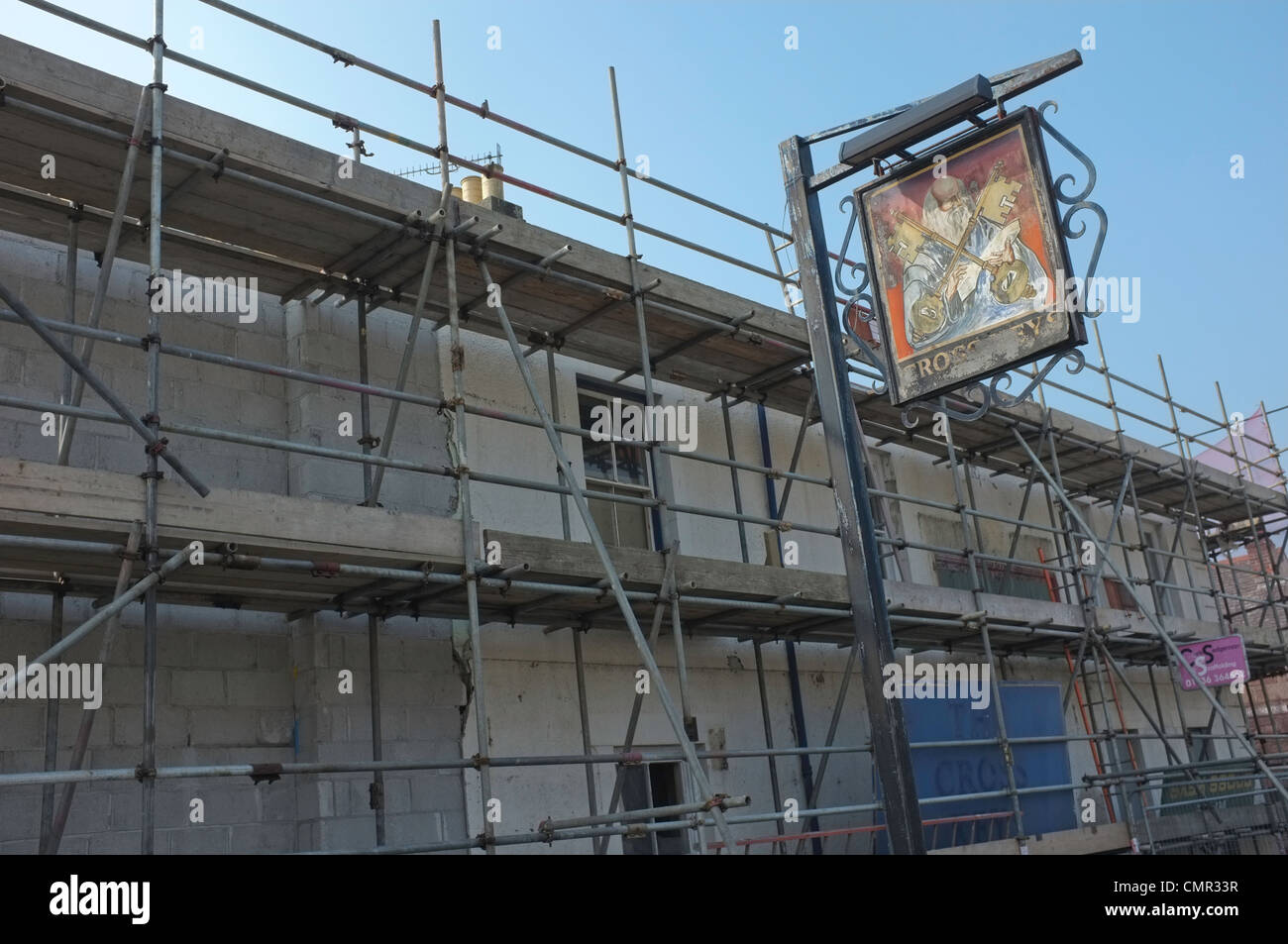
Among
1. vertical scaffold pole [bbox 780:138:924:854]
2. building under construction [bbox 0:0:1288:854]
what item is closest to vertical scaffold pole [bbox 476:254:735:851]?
building under construction [bbox 0:0:1288:854]

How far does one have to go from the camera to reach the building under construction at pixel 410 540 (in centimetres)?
705

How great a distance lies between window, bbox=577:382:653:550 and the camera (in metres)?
11.1

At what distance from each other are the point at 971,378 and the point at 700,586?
3.06 m

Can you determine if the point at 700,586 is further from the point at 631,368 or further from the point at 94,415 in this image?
the point at 94,415

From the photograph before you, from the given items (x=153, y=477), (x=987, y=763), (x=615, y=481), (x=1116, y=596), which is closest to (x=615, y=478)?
(x=615, y=481)

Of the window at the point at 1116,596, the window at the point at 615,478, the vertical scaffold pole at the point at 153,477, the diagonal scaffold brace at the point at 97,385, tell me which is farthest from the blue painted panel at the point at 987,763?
the diagonal scaffold brace at the point at 97,385

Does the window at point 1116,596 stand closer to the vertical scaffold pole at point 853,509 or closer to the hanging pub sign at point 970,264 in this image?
the hanging pub sign at point 970,264

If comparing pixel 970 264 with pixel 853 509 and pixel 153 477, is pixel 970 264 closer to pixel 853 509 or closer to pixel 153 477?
pixel 853 509

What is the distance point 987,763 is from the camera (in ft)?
38.7

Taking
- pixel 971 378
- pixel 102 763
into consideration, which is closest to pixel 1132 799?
pixel 971 378

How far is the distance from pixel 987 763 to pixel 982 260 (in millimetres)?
6312

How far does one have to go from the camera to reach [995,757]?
467 inches

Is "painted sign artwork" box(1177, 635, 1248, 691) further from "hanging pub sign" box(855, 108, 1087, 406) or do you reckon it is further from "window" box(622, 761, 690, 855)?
"hanging pub sign" box(855, 108, 1087, 406)
